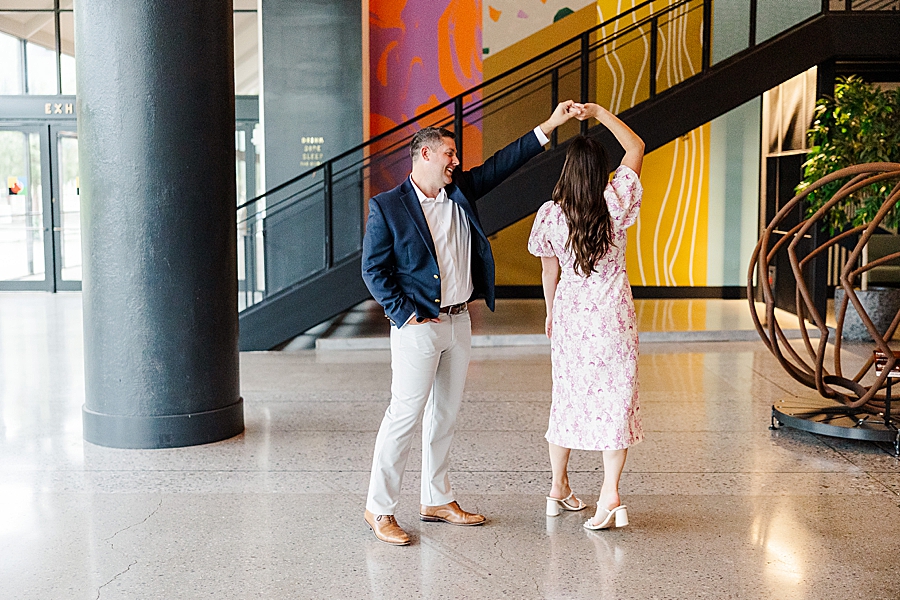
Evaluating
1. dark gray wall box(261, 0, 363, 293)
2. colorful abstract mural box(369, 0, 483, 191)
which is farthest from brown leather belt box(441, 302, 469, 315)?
colorful abstract mural box(369, 0, 483, 191)

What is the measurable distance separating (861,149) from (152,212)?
23.4ft

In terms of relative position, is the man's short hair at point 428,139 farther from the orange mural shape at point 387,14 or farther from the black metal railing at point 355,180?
the orange mural shape at point 387,14

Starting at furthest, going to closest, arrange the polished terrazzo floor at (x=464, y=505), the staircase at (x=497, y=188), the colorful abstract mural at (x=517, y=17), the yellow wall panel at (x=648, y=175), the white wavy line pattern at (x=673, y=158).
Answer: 1. the colorful abstract mural at (x=517, y=17)
2. the yellow wall panel at (x=648, y=175)
3. the white wavy line pattern at (x=673, y=158)
4. the staircase at (x=497, y=188)
5. the polished terrazzo floor at (x=464, y=505)

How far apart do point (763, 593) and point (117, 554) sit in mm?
2669

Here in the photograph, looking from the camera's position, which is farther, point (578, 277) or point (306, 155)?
point (306, 155)

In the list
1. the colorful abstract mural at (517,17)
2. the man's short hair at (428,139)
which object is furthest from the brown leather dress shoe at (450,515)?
the colorful abstract mural at (517,17)

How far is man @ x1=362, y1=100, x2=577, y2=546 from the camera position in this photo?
4309 millimetres

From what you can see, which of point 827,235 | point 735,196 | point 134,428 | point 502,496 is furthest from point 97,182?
point 735,196

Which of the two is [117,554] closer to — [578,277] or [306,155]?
[578,277]

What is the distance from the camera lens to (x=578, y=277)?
14.7 ft

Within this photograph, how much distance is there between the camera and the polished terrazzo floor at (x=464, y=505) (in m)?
3.96

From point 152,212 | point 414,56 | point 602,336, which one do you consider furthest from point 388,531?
point 414,56

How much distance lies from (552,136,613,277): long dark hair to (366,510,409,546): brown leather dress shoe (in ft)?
4.63

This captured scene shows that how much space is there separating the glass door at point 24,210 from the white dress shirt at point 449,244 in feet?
44.0
